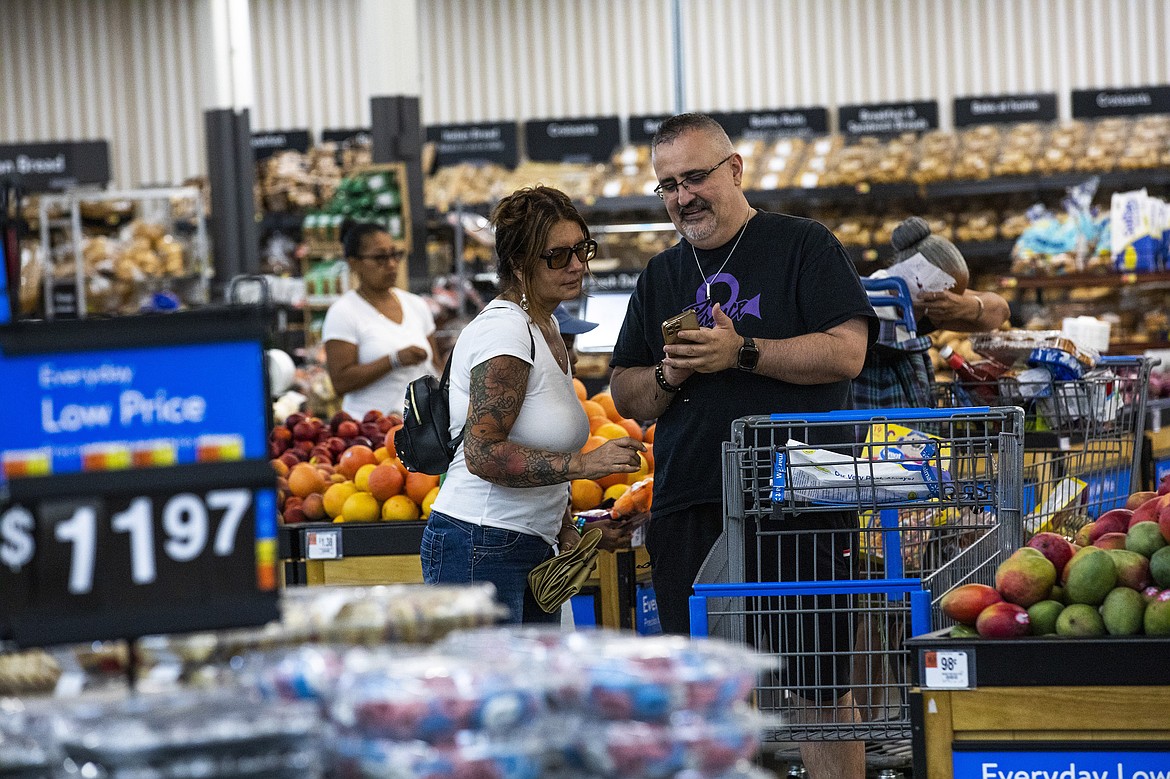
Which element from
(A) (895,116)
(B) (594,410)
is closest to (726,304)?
(B) (594,410)

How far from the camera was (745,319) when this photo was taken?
3.21 m

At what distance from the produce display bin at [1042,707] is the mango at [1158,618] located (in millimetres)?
59

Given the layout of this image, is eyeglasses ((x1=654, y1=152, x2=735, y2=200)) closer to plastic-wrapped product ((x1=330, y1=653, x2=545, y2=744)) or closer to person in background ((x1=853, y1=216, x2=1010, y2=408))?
person in background ((x1=853, y1=216, x2=1010, y2=408))

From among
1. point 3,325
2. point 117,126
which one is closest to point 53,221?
point 117,126

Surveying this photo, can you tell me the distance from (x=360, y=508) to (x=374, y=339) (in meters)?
1.30

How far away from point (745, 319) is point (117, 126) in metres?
10.7

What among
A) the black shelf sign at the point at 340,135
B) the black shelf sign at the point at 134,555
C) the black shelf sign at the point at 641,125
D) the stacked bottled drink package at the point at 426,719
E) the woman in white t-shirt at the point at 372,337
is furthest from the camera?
the black shelf sign at the point at 340,135

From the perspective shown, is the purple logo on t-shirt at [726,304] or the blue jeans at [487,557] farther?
the purple logo on t-shirt at [726,304]

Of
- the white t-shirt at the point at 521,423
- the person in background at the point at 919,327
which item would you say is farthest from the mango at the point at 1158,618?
the person in background at the point at 919,327

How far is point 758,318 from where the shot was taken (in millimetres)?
3197

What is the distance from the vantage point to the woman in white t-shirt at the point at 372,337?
5.55 meters

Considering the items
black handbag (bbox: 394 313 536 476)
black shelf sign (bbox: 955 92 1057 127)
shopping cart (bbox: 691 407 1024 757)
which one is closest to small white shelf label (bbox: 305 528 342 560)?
black handbag (bbox: 394 313 536 476)

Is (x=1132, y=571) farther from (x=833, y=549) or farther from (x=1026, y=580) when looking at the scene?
(x=833, y=549)

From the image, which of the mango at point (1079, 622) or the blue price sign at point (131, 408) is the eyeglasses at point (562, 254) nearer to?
the mango at point (1079, 622)
